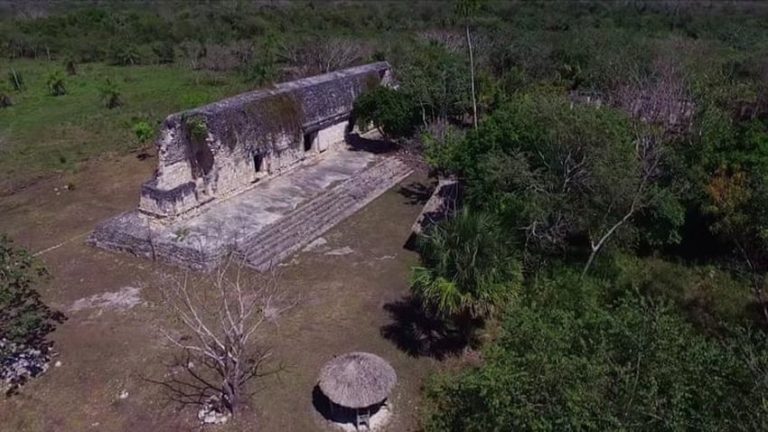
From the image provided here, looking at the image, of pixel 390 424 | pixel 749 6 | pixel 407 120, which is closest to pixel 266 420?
pixel 390 424

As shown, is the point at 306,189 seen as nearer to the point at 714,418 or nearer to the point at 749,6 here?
the point at 714,418

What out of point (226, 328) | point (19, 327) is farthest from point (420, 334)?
point (19, 327)

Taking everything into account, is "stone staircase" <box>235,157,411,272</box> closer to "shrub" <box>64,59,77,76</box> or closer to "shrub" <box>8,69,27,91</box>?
"shrub" <box>8,69,27,91</box>

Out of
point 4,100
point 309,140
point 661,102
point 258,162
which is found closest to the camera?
point 661,102

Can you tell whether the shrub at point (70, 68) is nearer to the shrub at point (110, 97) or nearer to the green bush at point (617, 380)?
the shrub at point (110, 97)

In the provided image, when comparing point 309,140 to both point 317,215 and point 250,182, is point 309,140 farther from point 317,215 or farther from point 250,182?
point 317,215

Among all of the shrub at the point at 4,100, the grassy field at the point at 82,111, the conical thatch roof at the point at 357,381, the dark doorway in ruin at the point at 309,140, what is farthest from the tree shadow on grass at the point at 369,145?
the shrub at the point at 4,100

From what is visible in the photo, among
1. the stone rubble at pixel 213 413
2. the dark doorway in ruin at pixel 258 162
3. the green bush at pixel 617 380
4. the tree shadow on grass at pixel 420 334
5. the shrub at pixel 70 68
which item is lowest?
the tree shadow on grass at pixel 420 334
